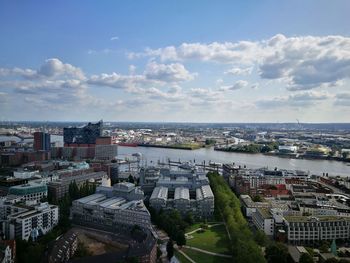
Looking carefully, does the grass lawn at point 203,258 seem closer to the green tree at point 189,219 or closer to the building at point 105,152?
the green tree at point 189,219

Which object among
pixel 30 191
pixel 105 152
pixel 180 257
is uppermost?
pixel 105 152

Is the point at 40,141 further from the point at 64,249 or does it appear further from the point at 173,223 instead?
the point at 64,249

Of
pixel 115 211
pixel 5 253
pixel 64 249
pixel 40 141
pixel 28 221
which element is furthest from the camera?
pixel 40 141

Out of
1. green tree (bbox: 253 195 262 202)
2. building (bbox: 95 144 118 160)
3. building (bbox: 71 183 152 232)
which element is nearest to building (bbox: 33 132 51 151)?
building (bbox: 95 144 118 160)

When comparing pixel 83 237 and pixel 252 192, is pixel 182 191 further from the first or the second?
pixel 83 237

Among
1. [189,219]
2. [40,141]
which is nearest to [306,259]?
[189,219]

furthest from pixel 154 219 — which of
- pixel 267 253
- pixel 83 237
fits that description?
pixel 267 253
